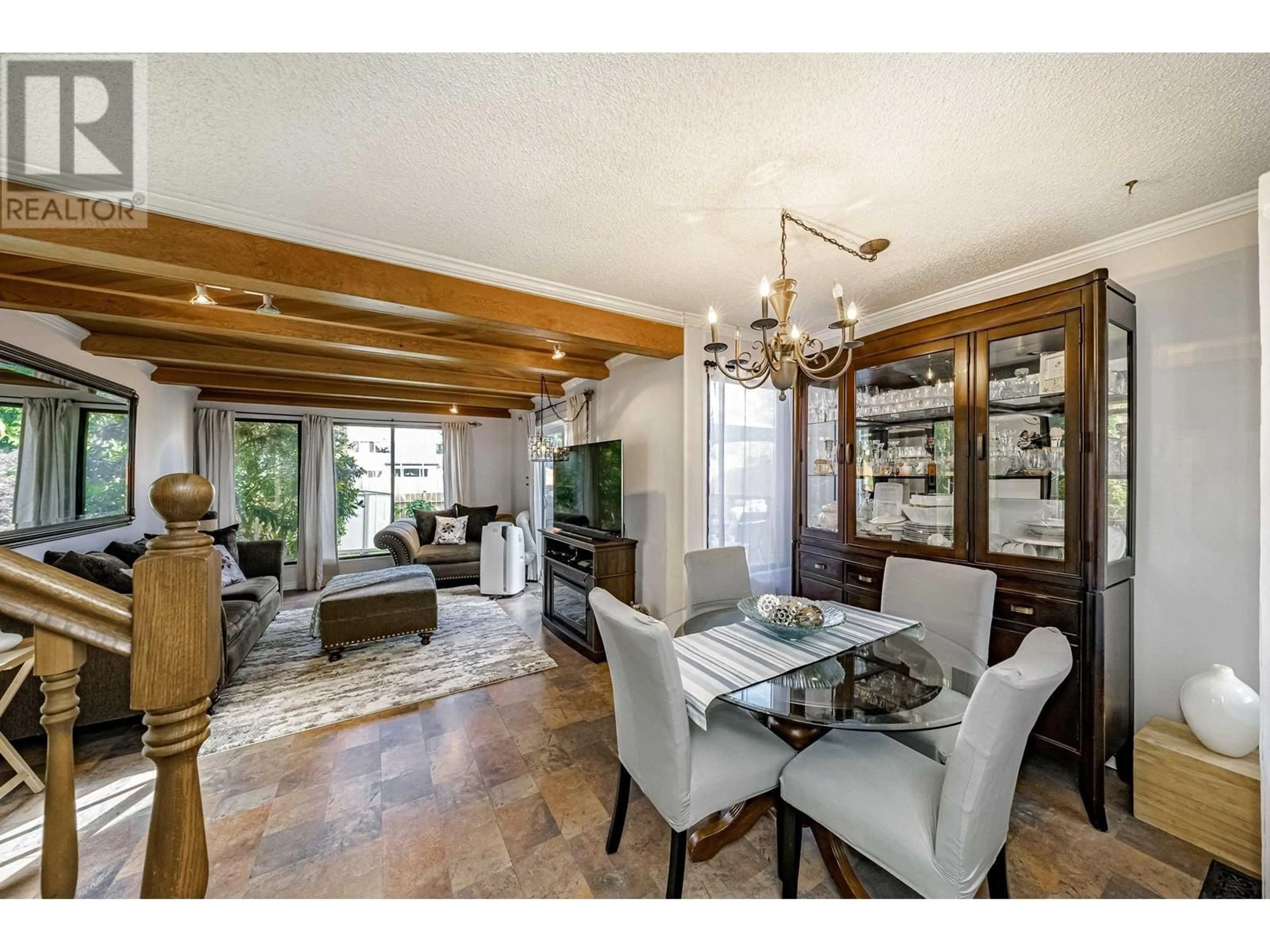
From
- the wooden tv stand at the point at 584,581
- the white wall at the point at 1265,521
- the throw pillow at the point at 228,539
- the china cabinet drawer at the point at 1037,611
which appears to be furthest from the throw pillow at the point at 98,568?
the white wall at the point at 1265,521

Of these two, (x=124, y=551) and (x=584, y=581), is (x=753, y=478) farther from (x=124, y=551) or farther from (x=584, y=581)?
(x=124, y=551)

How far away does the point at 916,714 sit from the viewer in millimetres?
1354

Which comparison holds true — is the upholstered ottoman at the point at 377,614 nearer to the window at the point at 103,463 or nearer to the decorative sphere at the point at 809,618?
the window at the point at 103,463

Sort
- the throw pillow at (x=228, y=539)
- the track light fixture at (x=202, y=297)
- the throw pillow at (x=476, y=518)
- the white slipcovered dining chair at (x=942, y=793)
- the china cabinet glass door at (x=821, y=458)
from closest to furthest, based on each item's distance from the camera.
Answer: the white slipcovered dining chair at (x=942, y=793) → the track light fixture at (x=202, y=297) → the china cabinet glass door at (x=821, y=458) → the throw pillow at (x=228, y=539) → the throw pillow at (x=476, y=518)

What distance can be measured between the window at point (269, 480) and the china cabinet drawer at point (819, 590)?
604cm

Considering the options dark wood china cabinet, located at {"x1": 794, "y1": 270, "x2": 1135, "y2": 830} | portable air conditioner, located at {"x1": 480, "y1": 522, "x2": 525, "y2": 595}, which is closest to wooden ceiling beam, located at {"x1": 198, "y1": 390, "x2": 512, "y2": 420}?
portable air conditioner, located at {"x1": 480, "y1": 522, "x2": 525, "y2": 595}

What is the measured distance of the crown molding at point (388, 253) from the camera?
181cm

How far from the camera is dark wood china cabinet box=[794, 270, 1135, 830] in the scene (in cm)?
184

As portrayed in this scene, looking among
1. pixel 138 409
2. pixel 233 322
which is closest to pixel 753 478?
pixel 233 322

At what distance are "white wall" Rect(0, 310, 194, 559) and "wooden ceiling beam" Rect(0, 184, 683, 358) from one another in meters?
1.48

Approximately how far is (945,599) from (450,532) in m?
5.37

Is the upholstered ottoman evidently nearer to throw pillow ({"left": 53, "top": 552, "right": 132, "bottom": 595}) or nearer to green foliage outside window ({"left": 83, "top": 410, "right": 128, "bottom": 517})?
throw pillow ({"left": 53, "top": 552, "right": 132, "bottom": 595})

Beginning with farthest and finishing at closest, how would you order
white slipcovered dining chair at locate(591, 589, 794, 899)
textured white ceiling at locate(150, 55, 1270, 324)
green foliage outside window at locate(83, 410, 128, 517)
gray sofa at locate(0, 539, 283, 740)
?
green foliage outside window at locate(83, 410, 128, 517)
gray sofa at locate(0, 539, 283, 740)
white slipcovered dining chair at locate(591, 589, 794, 899)
textured white ceiling at locate(150, 55, 1270, 324)
